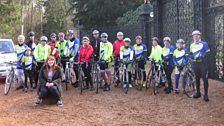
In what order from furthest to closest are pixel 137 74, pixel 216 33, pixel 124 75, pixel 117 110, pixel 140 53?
pixel 216 33
pixel 137 74
pixel 140 53
pixel 124 75
pixel 117 110

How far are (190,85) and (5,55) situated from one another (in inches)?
323

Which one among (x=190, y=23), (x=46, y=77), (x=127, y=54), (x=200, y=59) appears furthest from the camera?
(x=190, y=23)

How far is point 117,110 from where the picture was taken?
8.82 metres

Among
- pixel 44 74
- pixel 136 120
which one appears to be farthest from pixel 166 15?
pixel 136 120

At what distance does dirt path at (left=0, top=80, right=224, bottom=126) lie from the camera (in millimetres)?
7738

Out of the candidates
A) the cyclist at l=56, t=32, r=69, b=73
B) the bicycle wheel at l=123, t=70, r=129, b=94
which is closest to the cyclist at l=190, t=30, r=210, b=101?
the bicycle wheel at l=123, t=70, r=129, b=94

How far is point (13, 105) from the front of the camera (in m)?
9.91

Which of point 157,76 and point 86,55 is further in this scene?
point 86,55

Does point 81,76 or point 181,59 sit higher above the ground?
point 181,59

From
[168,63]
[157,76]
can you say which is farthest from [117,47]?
[168,63]

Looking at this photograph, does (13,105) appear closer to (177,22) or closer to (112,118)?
(112,118)

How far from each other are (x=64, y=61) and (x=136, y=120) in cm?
523

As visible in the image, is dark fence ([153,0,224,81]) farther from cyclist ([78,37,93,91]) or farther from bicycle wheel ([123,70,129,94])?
cyclist ([78,37,93,91])

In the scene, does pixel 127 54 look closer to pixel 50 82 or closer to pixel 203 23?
pixel 50 82
